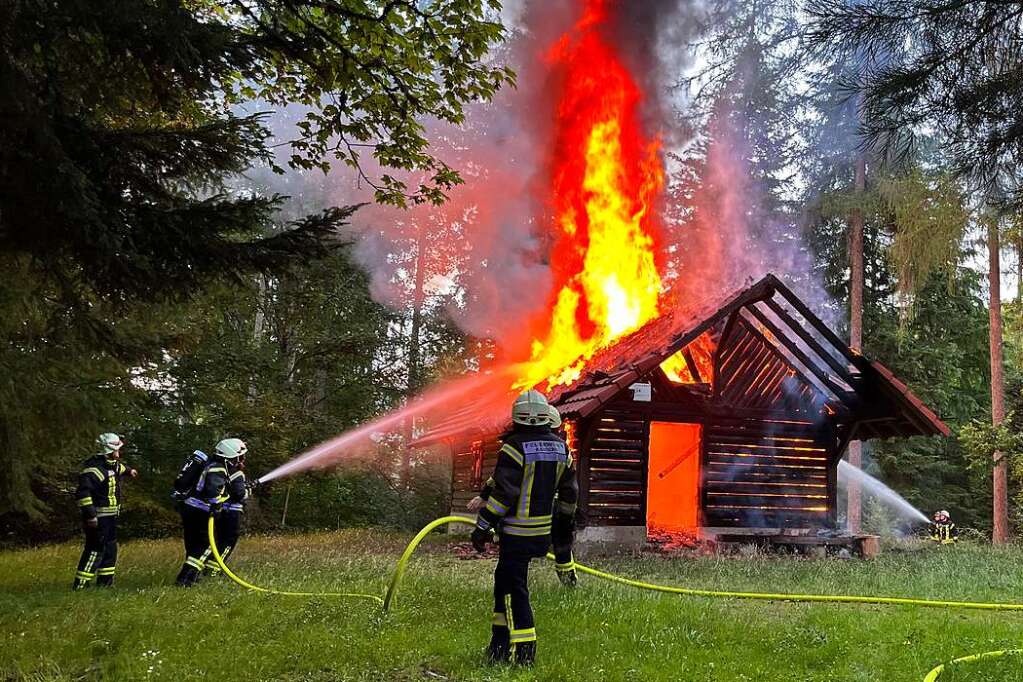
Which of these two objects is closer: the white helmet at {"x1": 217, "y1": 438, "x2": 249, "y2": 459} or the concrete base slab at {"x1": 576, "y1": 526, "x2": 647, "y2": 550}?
the white helmet at {"x1": 217, "y1": 438, "x2": 249, "y2": 459}

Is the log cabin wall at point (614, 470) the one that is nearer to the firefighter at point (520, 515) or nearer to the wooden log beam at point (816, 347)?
the wooden log beam at point (816, 347)

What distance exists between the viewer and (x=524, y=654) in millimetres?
5613

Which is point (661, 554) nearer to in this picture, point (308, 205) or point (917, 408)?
point (917, 408)

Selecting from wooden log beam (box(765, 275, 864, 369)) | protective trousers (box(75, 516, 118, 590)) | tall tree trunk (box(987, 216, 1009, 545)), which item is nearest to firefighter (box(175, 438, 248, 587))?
protective trousers (box(75, 516, 118, 590))

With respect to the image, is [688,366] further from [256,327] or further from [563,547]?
[256,327]

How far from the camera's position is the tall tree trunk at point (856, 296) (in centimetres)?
2294

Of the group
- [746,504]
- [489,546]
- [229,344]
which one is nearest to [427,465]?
[229,344]

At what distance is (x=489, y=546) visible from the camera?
1470cm

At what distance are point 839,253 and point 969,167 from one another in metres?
19.8

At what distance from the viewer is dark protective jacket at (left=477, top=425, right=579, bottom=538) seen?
229 inches

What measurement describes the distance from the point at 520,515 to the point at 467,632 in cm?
143

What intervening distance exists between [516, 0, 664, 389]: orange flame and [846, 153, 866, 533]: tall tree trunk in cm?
853

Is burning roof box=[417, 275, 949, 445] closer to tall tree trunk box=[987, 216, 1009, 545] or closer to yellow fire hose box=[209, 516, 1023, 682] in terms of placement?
yellow fire hose box=[209, 516, 1023, 682]

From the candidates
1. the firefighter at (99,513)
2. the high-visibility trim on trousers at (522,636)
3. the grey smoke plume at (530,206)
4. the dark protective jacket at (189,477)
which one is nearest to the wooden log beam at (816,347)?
the grey smoke plume at (530,206)
